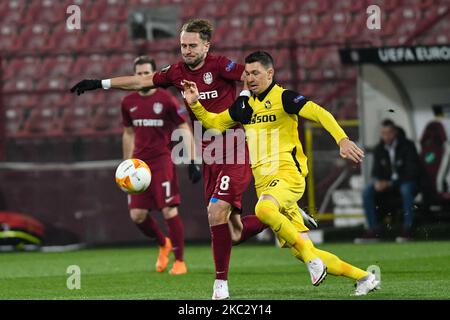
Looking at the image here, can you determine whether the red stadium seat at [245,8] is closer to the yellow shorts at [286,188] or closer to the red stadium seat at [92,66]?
the red stadium seat at [92,66]

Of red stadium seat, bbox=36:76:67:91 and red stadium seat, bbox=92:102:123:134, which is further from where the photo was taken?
red stadium seat, bbox=36:76:67:91

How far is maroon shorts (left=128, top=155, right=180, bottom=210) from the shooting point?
11078 mm

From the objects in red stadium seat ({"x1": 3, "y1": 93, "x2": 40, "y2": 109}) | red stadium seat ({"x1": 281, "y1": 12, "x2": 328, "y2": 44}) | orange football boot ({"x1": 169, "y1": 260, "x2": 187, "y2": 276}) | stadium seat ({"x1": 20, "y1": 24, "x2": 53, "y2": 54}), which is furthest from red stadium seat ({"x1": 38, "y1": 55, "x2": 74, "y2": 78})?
orange football boot ({"x1": 169, "y1": 260, "x2": 187, "y2": 276})

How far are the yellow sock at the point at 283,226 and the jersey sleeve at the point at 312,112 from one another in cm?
66

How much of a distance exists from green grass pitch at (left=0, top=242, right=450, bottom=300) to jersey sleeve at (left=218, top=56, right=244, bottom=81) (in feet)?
5.53

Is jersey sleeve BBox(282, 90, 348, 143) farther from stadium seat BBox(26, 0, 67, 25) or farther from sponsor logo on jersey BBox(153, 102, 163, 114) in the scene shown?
stadium seat BBox(26, 0, 67, 25)

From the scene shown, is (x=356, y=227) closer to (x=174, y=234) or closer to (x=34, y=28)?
(x=174, y=234)

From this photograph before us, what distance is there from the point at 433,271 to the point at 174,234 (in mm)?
2652

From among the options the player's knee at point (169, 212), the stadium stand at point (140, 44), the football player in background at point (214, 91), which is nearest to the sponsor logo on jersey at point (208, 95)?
the football player in background at point (214, 91)

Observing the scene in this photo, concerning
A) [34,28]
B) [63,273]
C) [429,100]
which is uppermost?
[34,28]

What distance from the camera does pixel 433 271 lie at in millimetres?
9844

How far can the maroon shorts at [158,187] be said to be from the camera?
11.1 m
